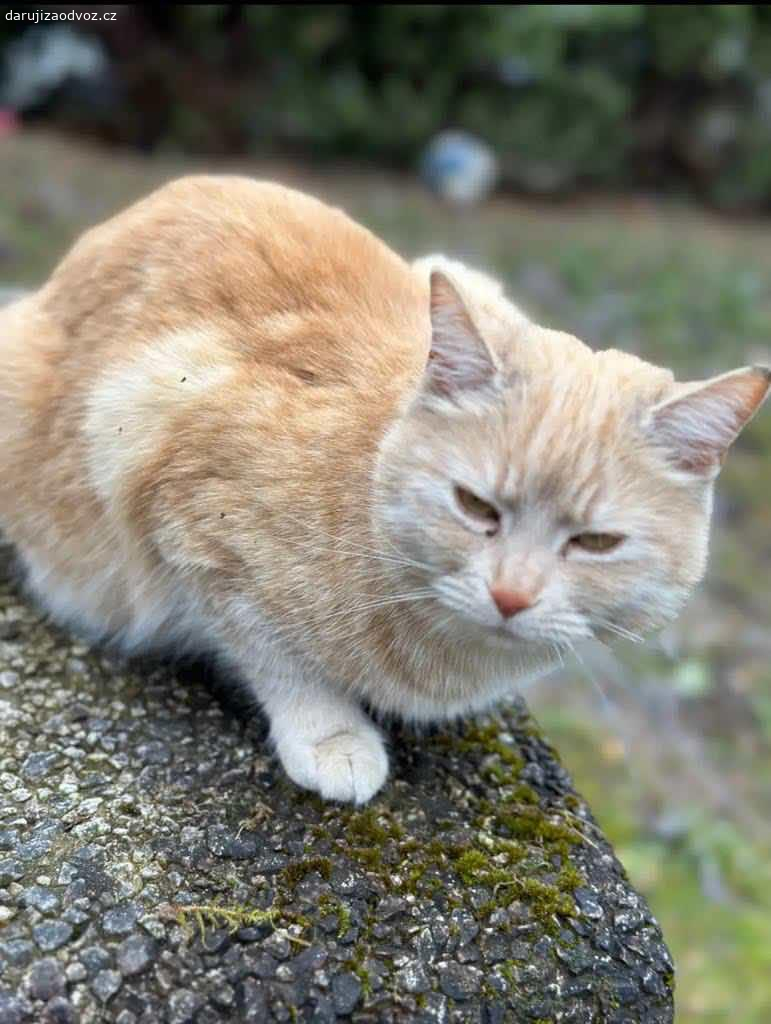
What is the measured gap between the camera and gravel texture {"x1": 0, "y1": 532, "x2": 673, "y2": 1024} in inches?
68.8

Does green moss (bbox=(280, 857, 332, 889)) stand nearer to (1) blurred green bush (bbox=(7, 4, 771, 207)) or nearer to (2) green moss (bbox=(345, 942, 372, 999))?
(2) green moss (bbox=(345, 942, 372, 999))

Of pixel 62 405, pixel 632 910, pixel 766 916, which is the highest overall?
pixel 62 405

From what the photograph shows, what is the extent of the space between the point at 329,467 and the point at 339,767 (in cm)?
58

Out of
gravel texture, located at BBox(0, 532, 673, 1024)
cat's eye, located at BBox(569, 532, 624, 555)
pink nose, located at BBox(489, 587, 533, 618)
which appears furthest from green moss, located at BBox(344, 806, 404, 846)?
cat's eye, located at BBox(569, 532, 624, 555)

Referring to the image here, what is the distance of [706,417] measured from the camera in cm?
186

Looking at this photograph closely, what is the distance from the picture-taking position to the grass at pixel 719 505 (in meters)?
3.87

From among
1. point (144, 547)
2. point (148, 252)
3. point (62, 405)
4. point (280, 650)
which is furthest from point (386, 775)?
point (148, 252)

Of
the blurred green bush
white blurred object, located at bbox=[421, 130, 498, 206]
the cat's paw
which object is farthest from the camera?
white blurred object, located at bbox=[421, 130, 498, 206]

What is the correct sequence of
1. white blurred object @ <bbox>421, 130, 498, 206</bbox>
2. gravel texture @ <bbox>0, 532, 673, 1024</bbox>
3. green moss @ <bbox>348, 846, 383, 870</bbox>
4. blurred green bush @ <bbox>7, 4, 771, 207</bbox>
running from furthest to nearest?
white blurred object @ <bbox>421, 130, 498, 206</bbox> < blurred green bush @ <bbox>7, 4, 771, 207</bbox> < green moss @ <bbox>348, 846, 383, 870</bbox> < gravel texture @ <bbox>0, 532, 673, 1024</bbox>

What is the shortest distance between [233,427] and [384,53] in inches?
262

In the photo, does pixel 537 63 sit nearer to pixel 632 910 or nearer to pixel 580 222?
pixel 580 222

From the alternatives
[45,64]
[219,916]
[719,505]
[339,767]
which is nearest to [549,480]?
[339,767]

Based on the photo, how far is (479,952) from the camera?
6.22 feet

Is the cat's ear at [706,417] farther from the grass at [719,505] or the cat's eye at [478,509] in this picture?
the grass at [719,505]
